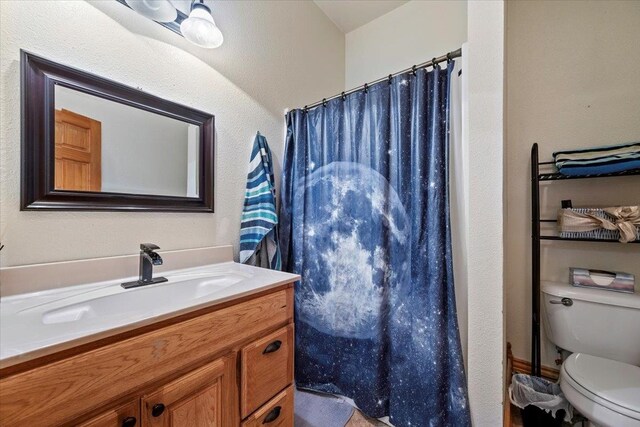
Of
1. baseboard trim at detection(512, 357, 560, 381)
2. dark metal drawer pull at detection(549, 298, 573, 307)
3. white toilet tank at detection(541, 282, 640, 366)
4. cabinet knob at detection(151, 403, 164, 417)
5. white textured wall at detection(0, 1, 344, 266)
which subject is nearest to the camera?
cabinet knob at detection(151, 403, 164, 417)

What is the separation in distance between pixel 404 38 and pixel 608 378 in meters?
2.37

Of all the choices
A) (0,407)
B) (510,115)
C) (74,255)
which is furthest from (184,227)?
(510,115)

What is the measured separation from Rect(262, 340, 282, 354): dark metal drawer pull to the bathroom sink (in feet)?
0.96

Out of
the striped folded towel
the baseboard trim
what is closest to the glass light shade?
the striped folded towel

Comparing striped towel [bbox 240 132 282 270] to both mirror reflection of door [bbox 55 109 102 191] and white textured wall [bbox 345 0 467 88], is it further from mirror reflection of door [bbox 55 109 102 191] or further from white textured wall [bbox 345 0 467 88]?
white textured wall [bbox 345 0 467 88]

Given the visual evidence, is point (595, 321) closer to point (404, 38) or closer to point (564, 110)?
point (564, 110)

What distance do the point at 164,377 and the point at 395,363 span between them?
1043 mm

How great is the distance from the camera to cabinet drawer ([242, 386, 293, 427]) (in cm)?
96

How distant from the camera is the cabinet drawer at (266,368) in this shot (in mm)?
925

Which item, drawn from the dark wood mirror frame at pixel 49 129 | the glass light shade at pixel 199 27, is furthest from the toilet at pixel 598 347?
the glass light shade at pixel 199 27

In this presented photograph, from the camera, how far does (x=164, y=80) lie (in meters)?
1.20

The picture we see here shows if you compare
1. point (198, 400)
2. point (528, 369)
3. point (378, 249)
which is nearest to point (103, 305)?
point (198, 400)

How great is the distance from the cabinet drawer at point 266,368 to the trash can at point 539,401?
48.6 inches

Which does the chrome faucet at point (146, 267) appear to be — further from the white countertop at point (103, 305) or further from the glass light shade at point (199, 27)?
the glass light shade at point (199, 27)
